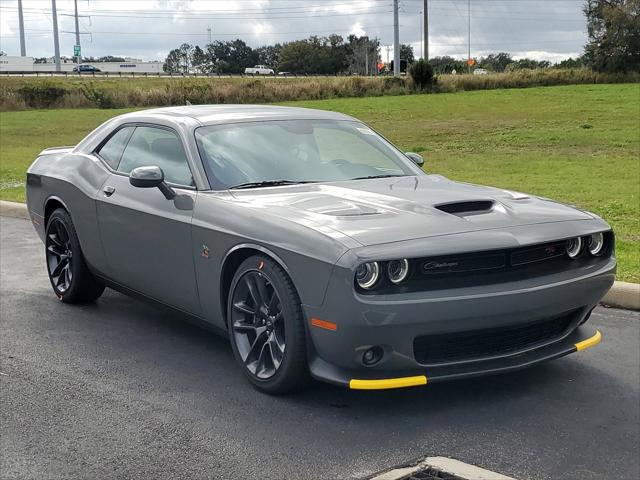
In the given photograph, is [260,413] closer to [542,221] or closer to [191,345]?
[191,345]

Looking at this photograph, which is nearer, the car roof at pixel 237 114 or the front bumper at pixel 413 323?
the front bumper at pixel 413 323

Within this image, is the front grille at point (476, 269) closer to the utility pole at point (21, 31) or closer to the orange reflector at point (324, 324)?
the orange reflector at point (324, 324)

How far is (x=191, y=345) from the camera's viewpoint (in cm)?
549

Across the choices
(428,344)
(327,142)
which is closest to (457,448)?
(428,344)

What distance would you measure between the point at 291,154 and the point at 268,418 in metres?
1.81

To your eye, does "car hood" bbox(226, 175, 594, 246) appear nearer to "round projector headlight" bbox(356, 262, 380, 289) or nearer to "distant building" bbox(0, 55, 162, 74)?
"round projector headlight" bbox(356, 262, 380, 289)

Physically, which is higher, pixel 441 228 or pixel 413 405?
pixel 441 228

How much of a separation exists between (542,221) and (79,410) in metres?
2.56

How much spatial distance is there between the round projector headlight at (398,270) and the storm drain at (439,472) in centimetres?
84

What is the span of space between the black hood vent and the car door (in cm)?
149

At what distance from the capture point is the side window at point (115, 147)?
238 inches

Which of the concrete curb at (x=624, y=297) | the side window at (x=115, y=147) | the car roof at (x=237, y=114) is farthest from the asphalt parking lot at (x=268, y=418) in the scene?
the car roof at (x=237, y=114)

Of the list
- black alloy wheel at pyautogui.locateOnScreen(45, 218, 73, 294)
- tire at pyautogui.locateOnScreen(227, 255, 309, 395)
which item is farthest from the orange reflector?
black alloy wheel at pyautogui.locateOnScreen(45, 218, 73, 294)

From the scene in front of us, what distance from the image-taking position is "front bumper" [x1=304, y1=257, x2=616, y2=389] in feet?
12.8
